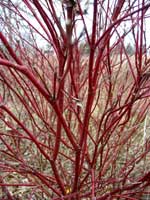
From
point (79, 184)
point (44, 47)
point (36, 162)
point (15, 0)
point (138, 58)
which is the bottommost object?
point (79, 184)

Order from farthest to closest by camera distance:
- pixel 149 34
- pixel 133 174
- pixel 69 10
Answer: pixel 133 174 → pixel 149 34 → pixel 69 10

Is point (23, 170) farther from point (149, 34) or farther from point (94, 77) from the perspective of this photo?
point (149, 34)

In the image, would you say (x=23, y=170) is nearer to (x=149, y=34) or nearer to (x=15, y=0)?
(x=15, y=0)

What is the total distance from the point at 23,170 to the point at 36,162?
183 cm

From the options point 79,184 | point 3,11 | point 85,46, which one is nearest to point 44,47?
point 85,46

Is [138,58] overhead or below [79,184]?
overhead

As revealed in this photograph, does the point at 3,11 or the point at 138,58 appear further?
the point at 3,11

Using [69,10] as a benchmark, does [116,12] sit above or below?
above

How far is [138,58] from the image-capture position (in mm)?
1556

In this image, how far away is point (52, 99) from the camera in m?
1.10

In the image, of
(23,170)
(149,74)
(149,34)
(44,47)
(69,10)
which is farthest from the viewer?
(44,47)

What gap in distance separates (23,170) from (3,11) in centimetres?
124

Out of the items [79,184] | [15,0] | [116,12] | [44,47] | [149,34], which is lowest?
[79,184]

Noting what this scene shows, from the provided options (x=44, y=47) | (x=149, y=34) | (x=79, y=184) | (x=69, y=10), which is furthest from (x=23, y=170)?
(x=44, y=47)
